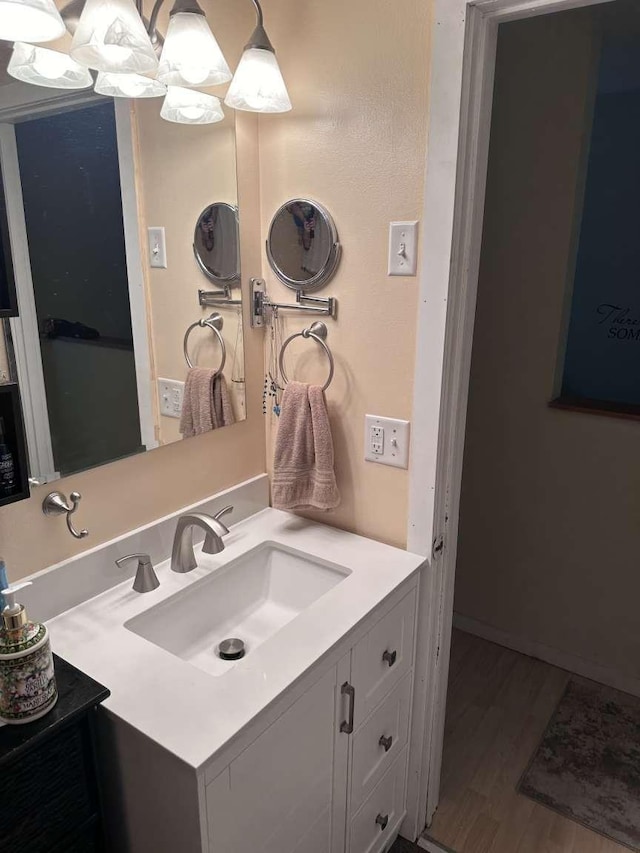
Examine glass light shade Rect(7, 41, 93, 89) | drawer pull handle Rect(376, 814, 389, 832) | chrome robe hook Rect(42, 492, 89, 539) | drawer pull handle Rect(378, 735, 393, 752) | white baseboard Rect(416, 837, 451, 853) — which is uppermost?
glass light shade Rect(7, 41, 93, 89)

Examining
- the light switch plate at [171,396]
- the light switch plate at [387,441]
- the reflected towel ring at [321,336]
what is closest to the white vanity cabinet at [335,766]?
the light switch plate at [387,441]

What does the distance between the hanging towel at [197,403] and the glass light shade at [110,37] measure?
0.64m

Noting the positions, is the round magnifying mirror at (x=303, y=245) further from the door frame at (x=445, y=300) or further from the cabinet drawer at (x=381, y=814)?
the cabinet drawer at (x=381, y=814)

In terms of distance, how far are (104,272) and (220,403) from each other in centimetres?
44

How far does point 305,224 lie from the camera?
1457 mm

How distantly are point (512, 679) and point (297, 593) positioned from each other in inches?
46.8

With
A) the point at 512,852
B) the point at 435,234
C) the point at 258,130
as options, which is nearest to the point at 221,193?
the point at 258,130

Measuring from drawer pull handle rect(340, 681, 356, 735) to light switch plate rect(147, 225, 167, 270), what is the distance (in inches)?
38.3

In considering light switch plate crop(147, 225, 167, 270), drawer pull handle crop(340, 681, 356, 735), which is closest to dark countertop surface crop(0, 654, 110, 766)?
drawer pull handle crop(340, 681, 356, 735)

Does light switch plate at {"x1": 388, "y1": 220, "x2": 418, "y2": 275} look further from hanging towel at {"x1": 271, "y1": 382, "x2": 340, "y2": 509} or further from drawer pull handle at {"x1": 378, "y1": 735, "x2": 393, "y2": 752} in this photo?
drawer pull handle at {"x1": 378, "y1": 735, "x2": 393, "y2": 752}

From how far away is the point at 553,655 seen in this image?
2.31 m

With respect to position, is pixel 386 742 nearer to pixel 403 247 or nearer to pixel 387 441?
pixel 387 441

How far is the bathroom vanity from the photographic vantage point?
37.7 inches

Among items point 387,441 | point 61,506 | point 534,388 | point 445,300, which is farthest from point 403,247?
point 534,388
